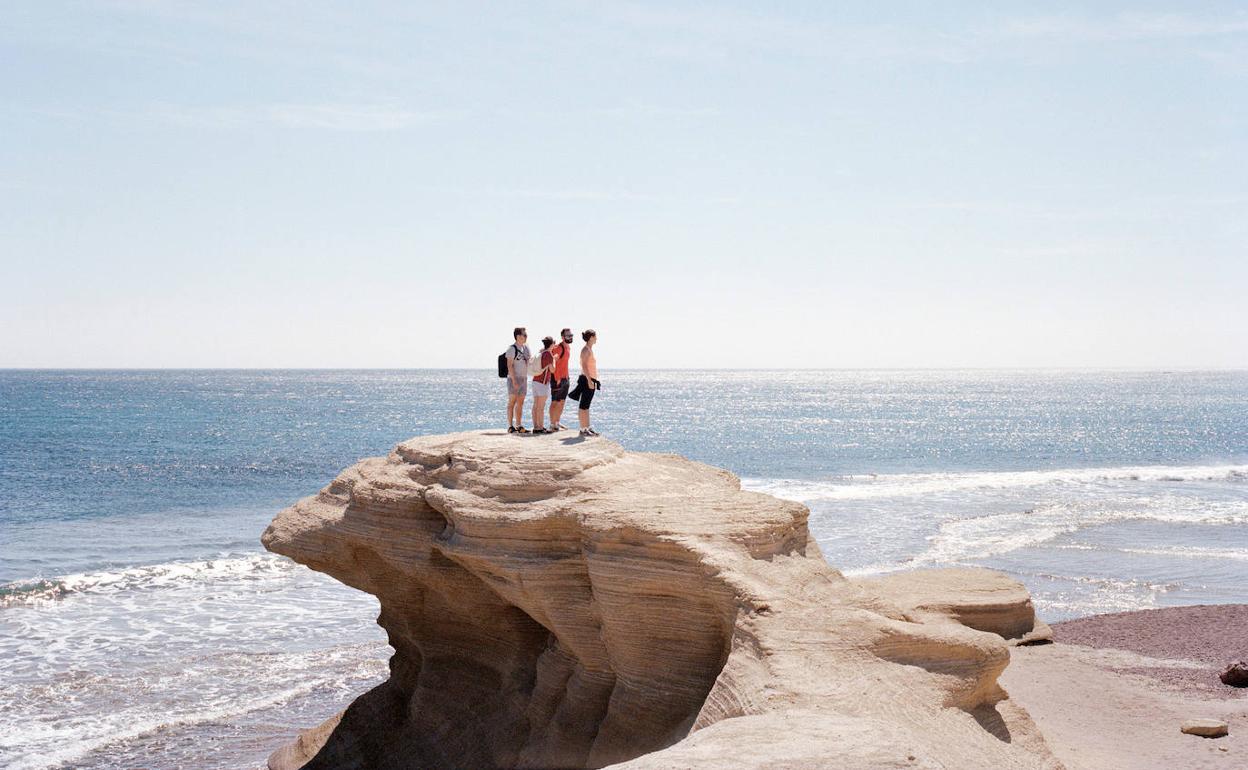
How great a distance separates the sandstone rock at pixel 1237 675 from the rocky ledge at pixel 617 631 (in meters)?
3.87

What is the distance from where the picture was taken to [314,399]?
123 meters

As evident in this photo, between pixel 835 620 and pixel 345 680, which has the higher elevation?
pixel 835 620

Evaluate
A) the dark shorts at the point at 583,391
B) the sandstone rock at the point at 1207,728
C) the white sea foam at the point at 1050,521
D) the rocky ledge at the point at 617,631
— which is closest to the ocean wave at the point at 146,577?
the rocky ledge at the point at 617,631

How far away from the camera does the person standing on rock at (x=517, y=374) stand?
1488 cm

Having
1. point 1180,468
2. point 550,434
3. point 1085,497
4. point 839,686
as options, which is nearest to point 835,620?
point 839,686

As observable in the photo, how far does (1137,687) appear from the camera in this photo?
51.6 ft

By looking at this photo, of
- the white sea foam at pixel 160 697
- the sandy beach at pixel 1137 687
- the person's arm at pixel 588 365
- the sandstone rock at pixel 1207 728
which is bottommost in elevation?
the white sea foam at pixel 160 697

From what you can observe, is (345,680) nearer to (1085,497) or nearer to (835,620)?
(835,620)

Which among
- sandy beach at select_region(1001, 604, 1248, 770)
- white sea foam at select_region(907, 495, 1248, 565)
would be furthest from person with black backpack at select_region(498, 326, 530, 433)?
white sea foam at select_region(907, 495, 1248, 565)

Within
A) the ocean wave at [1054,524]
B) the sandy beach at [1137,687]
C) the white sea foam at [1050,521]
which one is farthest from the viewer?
the white sea foam at [1050,521]

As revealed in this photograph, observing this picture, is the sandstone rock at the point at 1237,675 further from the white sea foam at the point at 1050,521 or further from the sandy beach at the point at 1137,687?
the white sea foam at the point at 1050,521

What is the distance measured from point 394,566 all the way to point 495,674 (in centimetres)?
205

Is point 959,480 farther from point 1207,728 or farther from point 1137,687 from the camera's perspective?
point 1207,728

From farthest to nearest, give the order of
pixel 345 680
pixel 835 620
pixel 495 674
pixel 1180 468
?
pixel 1180 468 < pixel 345 680 < pixel 495 674 < pixel 835 620
